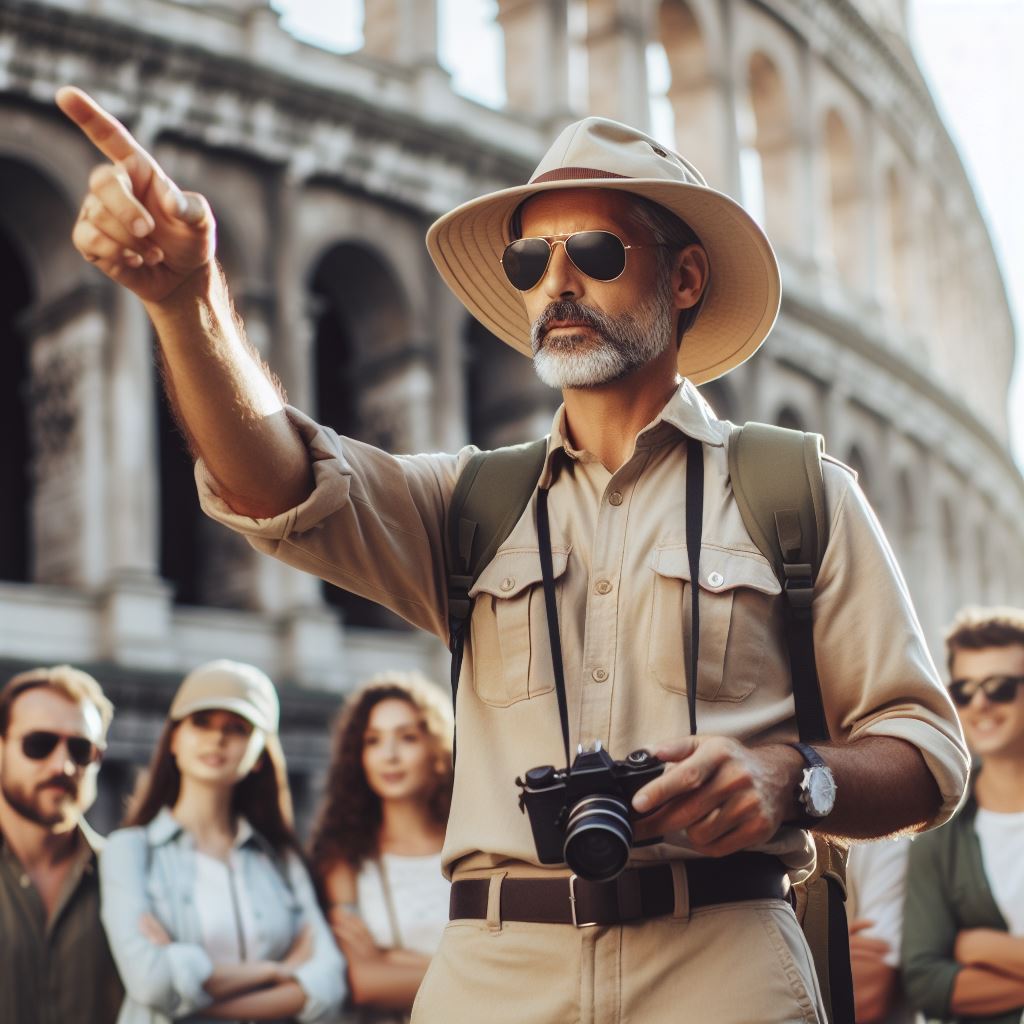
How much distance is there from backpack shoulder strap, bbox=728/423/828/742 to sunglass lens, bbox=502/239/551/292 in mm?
362

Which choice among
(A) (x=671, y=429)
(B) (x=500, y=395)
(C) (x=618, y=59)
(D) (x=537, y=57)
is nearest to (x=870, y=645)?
(A) (x=671, y=429)

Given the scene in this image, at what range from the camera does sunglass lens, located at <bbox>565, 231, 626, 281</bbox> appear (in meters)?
2.42

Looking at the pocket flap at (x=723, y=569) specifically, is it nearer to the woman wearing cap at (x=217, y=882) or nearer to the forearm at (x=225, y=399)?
the forearm at (x=225, y=399)

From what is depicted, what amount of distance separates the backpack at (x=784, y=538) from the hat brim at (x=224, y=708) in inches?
106

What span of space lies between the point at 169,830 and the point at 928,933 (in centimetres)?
207

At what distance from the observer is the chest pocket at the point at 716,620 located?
2.31 m

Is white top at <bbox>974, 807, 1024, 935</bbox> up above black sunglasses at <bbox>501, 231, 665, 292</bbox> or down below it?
below

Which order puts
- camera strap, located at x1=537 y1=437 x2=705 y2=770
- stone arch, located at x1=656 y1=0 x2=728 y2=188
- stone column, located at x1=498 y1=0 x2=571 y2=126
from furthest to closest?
stone arch, located at x1=656 y1=0 x2=728 y2=188 → stone column, located at x1=498 y1=0 x2=571 y2=126 → camera strap, located at x1=537 y1=437 x2=705 y2=770

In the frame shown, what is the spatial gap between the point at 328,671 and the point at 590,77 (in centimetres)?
875

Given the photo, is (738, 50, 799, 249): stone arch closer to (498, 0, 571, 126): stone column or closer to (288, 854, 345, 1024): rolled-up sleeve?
(498, 0, 571, 126): stone column

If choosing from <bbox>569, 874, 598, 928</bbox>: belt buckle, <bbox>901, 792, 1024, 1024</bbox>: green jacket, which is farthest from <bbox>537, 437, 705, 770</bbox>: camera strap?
<bbox>901, 792, 1024, 1024</bbox>: green jacket

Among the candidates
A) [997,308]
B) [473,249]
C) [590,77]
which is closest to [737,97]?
[590,77]

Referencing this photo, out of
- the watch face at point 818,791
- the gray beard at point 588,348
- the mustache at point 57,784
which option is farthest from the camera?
the mustache at point 57,784

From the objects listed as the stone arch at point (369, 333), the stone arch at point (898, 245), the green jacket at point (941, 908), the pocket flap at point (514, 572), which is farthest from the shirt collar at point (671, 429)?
the stone arch at point (898, 245)
